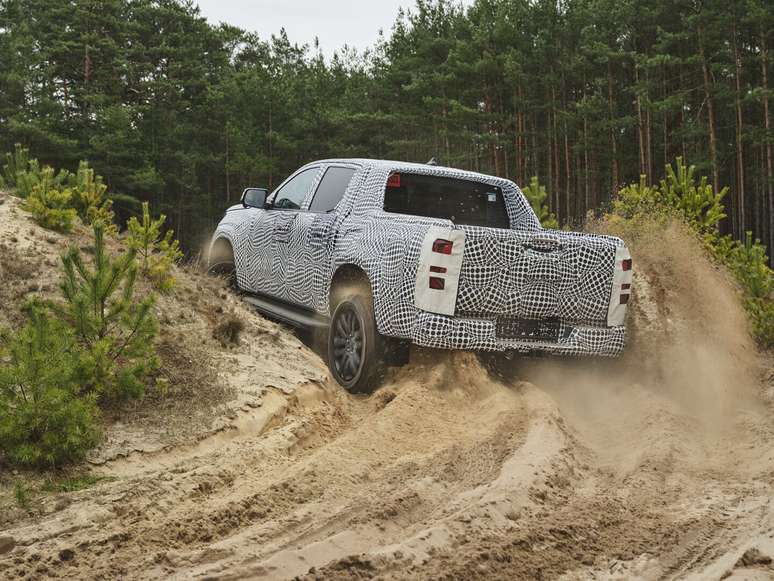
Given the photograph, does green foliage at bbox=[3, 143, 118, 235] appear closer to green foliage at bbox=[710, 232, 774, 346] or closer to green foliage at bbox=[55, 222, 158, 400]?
green foliage at bbox=[55, 222, 158, 400]

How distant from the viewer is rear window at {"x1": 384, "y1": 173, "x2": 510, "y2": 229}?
7.71 meters

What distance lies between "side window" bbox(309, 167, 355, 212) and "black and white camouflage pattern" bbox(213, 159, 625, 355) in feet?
0.58

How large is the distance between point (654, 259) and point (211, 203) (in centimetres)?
4970

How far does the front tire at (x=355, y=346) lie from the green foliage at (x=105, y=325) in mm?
1759

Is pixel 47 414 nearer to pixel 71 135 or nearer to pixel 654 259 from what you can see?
pixel 654 259

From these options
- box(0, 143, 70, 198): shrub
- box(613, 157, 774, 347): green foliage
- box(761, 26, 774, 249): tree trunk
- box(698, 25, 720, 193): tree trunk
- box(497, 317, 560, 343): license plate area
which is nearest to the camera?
box(497, 317, 560, 343): license plate area

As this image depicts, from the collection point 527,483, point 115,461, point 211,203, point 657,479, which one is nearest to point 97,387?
point 115,461

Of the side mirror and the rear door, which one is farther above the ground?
the side mirror

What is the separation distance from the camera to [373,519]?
3965 millimetres

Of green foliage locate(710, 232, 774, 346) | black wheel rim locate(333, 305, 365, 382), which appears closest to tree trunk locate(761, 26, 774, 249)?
green foliage locate(710, 232, 774, 346)

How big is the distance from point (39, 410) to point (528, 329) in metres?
3.69

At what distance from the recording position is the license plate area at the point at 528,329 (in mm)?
6480

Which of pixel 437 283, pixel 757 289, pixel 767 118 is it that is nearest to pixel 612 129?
pixel 767 118

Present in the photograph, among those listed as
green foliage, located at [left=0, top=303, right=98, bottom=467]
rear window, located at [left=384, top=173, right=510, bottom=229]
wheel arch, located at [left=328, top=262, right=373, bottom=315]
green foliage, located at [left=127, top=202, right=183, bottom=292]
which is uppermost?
rear window, located at [left=384, top=173, right=510, bottom=229]
